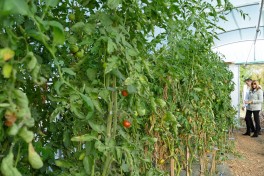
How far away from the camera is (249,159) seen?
5.38 m

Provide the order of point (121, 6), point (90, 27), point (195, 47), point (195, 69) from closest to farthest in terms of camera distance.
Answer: point (90, 27), point (121, 6), point (195, 47), point (195, 69)

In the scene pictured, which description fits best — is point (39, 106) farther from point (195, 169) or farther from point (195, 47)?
point (195, 169)

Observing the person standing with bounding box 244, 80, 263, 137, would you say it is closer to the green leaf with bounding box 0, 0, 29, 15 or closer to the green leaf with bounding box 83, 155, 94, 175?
the green leaf with bounding box 83, 155, 94, 175

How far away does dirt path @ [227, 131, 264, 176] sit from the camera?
466 centimetres

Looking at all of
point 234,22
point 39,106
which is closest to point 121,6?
point 39,106

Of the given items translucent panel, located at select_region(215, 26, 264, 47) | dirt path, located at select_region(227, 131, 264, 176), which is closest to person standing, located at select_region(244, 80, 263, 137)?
dirt path, located at select_region(227, 131, 264, 176)

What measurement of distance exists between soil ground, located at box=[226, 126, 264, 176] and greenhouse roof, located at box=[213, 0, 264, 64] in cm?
239

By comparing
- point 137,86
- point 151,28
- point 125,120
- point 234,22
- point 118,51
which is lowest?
point 125,120

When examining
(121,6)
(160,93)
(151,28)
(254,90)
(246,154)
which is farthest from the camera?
(254,90)

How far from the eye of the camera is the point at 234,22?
806 cm

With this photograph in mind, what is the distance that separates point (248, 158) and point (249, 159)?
6 cm

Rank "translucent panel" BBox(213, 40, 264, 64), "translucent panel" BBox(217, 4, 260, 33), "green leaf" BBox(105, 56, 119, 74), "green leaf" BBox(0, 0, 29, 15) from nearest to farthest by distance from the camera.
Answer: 1. "green leaf" BBox(0, 0, 29, 15)
2. "green leaf" BBox(105, 56, 119, 74)
3. "translucent panel" BBox(217, 4, 260, 33)
4. "translucent panel" BBox(213, 40, 264, 64)

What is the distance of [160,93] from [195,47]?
1.36 ft

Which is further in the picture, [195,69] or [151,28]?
[195,69]
